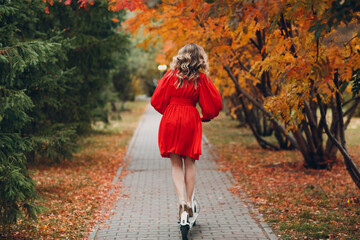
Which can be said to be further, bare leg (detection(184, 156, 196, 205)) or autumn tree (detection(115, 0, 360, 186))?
bare leg (detection(184, 156, 196, 205))

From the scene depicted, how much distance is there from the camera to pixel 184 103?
5.01 m

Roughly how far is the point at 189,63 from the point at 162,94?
18.4 inches

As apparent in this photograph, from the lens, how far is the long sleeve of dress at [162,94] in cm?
501

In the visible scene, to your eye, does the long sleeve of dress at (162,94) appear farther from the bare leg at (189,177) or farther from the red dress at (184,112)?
the bare leg at (189,177)

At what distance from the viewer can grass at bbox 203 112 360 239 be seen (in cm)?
540

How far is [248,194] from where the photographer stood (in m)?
7.50

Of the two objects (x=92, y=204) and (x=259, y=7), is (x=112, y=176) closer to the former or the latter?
(x=92, y=204)

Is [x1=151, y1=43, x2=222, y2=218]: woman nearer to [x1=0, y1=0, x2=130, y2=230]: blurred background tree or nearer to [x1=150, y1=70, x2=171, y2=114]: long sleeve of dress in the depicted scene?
[x1=150, y1=70, x2=171, y2=114]: long sleeve of dress

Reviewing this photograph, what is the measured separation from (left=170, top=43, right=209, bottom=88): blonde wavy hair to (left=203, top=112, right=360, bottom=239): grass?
2.08 meters

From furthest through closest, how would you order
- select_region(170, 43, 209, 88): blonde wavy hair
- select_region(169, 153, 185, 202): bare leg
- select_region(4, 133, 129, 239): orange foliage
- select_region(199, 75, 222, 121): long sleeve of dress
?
select_region(4, 133, 129, 239): orange foliage → select_region(169, 153, 185, 202): bare leg → select_region(199, 75, 222, 121): long sleeve of dress → select_region(170, 43, 209, 88): blonde wavy hair

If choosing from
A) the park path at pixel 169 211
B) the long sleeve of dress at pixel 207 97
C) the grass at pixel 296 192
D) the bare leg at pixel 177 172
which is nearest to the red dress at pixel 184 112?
the long sleeve of dress at pixel 207 97

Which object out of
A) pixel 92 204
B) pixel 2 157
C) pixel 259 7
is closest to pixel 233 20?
pixel 259 7

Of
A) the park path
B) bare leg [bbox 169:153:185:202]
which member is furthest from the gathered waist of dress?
the park path

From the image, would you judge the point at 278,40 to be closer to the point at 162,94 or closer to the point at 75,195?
the point at 162,94
